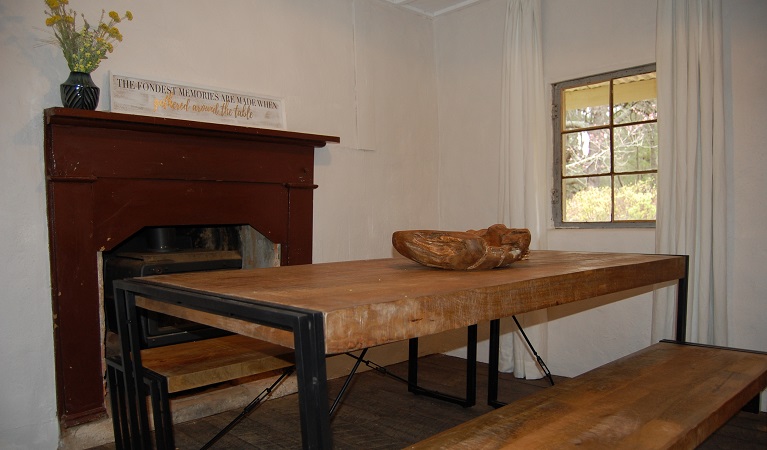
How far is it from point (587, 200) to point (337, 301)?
10.3 feet

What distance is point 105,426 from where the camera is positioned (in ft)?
8.92

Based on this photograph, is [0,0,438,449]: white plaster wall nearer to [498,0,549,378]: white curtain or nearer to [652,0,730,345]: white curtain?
[498,0,549,378]: white curtain

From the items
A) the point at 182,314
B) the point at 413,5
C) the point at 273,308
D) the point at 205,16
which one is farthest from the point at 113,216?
the point at 413,5

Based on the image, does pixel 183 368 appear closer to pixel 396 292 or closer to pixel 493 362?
pixel 396 292

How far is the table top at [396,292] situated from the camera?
3.50 ft

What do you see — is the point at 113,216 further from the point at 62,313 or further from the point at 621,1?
the point at 621,1

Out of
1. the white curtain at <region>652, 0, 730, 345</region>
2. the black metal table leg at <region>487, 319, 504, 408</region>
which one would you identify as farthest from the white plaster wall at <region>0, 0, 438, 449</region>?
the white curtain at <region>652, 0, 730, 345</region>

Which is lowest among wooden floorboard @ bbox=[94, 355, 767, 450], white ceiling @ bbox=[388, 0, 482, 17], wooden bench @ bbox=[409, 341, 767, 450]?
wooden floorboard @ bbox=[94, 355, 767, 450]

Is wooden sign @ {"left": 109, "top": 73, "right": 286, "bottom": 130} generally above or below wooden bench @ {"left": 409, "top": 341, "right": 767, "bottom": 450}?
above

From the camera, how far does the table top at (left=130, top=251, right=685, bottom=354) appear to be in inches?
42.0

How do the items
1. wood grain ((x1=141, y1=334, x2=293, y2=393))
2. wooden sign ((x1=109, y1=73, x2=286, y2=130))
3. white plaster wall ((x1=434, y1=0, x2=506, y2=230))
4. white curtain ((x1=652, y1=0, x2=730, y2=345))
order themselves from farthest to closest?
white plaster wall ((x1=434, y1=0, x2=506, y2=230)), white curtain ((x1=652, y1=0, x2=730, y2=345)), wooden sign ((x1=109, y1=73, x2=286, y2=130)), wood grain ((x1=141, y1=334, x2=293, y2=393))

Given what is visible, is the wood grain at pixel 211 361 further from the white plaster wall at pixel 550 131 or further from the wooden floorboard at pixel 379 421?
the white plaster wall at pixel 550 131

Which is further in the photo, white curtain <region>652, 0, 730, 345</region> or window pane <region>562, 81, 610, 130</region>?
window pane <region>562, 81, 610, 130</region>

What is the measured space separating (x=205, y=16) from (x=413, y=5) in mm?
1778
